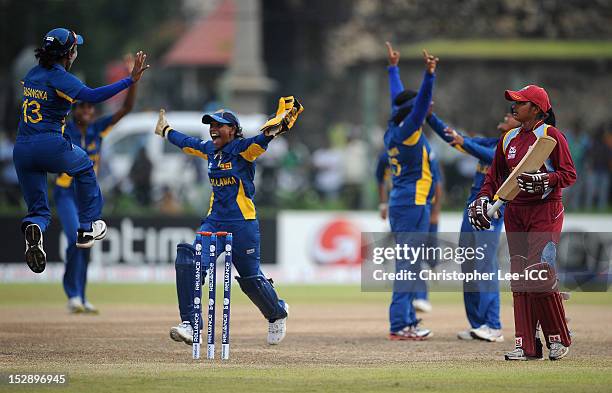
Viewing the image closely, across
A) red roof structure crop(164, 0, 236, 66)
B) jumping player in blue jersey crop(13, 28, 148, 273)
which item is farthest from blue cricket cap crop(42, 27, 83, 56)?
red roof structure crop(164, 0, 236, 66)

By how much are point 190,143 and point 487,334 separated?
12.4 feet

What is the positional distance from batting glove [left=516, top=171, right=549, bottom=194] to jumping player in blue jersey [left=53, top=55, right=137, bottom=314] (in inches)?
237

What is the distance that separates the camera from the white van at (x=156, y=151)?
24234 millimetres

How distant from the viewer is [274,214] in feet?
78.9

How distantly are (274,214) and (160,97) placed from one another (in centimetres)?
339

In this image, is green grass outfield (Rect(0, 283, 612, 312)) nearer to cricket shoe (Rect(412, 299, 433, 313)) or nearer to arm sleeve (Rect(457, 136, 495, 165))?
cricket shoe (Rect(412, 299, 433, 313))

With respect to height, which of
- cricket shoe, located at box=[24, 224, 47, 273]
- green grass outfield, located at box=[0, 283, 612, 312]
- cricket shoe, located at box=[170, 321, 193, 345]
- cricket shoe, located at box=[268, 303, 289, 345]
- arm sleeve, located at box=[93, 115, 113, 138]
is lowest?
green grass outfield, located at box=[0, 283, 612, 312]

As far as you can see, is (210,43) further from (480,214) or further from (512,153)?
(480,214)

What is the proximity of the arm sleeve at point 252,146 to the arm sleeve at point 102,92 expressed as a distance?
3.89ft

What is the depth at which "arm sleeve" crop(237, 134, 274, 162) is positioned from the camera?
11320mm

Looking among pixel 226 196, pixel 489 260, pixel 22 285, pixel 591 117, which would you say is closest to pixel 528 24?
pixel 591 117

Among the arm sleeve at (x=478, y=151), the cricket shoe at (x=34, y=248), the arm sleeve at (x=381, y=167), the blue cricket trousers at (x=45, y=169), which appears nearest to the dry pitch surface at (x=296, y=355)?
the cricket shoe at (x=34, y=248)

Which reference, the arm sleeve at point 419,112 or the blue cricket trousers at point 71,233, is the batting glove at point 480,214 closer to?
the arm sleeve at point 419,112

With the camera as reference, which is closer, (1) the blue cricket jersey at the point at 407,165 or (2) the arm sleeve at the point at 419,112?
(2) the arm sleeve at the point at 419,112
